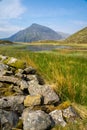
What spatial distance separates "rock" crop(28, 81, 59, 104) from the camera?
11.3 metres

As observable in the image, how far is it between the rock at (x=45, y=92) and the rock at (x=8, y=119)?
191 cm

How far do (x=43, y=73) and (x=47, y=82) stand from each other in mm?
1682

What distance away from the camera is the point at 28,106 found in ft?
35.6

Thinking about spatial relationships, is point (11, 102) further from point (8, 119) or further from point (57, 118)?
point (57, 118)

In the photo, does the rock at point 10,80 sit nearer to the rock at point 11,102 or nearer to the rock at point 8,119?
the rock at point 11,102

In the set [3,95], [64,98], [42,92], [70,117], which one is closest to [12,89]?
[3,95]

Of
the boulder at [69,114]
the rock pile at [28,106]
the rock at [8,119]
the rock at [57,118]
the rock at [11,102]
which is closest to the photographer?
the rock at [8,119]

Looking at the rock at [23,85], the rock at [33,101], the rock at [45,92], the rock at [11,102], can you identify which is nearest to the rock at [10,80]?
the rock at [23,85]

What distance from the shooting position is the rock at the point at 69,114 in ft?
32.9

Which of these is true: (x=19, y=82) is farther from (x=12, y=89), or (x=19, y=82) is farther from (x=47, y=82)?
(x=47, y=82)

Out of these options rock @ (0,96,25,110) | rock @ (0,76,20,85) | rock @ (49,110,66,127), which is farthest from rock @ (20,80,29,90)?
rock @ (49,110,66,127)

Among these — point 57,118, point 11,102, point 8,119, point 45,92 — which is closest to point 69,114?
point 57,118

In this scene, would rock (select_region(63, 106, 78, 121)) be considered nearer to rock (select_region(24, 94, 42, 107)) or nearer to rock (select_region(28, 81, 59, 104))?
rock (select_region(28, 81, 59, 104))

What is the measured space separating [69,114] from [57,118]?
48 centimetres
